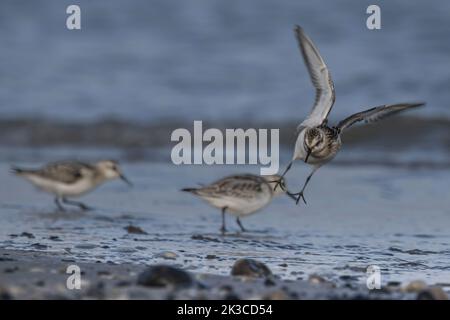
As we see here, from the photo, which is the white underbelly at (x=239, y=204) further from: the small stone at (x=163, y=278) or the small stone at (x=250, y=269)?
the small stone at (x=163, y=278)

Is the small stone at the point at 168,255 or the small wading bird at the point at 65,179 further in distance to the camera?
the small wading bird at the point at 65,179

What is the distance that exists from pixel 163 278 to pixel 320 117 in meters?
2.31

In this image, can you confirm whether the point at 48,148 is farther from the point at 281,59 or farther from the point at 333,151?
the point at 333,151

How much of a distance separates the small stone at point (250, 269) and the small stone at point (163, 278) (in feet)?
1.68

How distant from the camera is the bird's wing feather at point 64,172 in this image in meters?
9.89

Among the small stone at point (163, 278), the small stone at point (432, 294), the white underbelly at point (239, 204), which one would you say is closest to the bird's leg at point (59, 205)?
the white underbelly at point (239, 204)

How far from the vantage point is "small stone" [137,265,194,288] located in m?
5.74

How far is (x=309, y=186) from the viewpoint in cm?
1072

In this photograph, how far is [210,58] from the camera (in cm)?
1783

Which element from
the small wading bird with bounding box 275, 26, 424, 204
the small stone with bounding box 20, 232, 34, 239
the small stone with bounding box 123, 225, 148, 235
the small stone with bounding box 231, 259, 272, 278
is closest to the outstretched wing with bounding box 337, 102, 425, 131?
the small wading bird with bounding box 275, 26, 424, 204

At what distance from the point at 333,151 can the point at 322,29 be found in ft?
38.2

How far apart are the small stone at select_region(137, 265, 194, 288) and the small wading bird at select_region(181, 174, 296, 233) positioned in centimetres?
259

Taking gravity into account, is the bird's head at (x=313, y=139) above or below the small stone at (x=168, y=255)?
above
